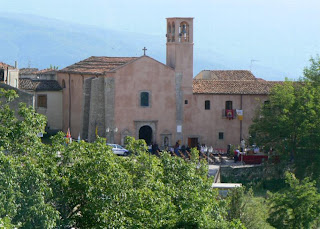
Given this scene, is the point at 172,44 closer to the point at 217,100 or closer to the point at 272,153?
the point at 217,100

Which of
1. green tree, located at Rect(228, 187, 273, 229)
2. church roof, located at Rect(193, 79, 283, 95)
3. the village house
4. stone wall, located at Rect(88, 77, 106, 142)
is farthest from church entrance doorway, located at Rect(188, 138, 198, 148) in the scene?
green tree, located at Rect(228, 187, 273, 229)

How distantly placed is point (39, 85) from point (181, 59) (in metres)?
10.6

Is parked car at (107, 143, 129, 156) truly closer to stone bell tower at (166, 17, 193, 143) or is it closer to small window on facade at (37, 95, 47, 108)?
stone bell tower at (166, 17, 193, 143)

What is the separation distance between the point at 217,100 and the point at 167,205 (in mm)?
32366

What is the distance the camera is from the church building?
65.6 metres

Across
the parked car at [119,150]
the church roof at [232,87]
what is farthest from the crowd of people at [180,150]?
the church roof at [232,87]

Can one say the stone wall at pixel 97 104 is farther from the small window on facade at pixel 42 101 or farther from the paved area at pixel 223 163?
the paved area at pixel 223 163

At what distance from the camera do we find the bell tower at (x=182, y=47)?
66312 mm

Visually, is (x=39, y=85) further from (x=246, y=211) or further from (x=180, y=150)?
(x=246, y=211)

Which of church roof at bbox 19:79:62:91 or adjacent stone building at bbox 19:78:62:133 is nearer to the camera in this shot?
church roof at bbox 19:79:62:91

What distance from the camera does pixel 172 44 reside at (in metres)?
66.3

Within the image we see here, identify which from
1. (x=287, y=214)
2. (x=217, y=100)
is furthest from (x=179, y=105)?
(x=287, y=214)

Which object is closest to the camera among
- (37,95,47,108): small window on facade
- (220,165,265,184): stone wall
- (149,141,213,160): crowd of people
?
(220,165,265,184): stone wall

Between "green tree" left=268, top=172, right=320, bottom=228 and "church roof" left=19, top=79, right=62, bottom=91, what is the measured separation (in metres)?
27.6
